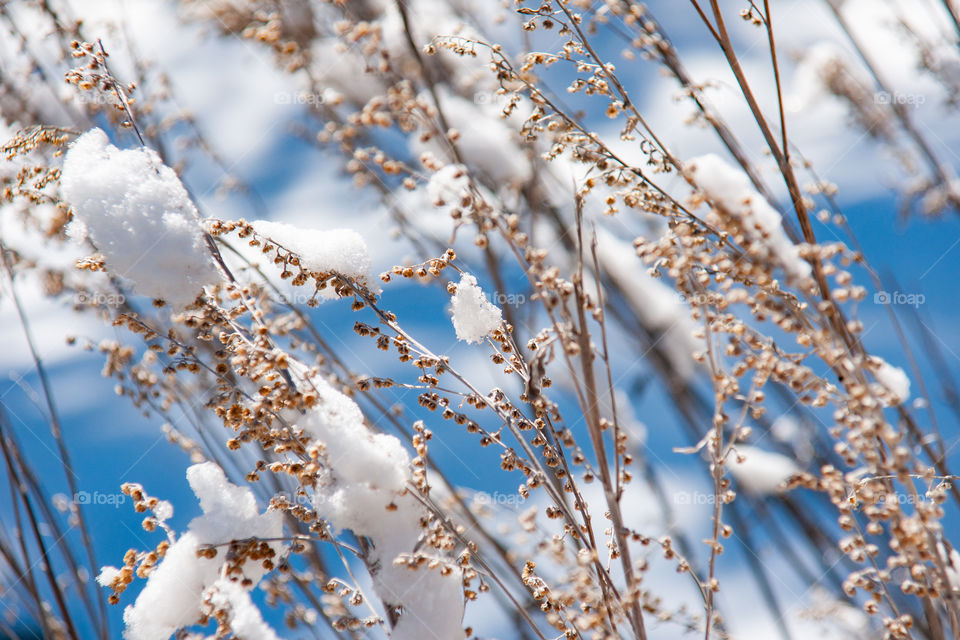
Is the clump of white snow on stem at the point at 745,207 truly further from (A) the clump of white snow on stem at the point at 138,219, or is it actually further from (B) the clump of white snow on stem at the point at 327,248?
(A) the clump of white snow on stem at the point at 138,219

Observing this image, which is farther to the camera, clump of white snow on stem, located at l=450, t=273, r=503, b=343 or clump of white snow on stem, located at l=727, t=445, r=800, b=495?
clump of white snow on stem, located at l=727, t=445, r=800, b=495

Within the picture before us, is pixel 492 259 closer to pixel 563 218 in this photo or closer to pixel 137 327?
pixel 563 218

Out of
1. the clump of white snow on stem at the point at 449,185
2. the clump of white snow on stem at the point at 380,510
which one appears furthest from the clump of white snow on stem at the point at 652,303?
the clump of white snow on stem at the point at 380,510

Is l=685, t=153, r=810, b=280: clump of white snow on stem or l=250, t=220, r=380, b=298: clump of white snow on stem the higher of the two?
l=250, t=220, r=380, b=298: clump of white snow on stem

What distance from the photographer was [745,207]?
904 mm

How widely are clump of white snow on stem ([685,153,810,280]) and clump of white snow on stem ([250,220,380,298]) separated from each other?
50 cm

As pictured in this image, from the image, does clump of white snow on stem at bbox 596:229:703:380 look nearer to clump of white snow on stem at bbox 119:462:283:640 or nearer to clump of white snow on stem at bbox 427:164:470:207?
clump of white snow on stem at bbox 427:164:470:207

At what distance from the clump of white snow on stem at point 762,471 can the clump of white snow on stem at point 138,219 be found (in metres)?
1.68

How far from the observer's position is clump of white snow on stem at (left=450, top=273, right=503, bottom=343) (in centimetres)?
103

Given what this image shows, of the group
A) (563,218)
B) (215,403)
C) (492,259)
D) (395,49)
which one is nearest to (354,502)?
(215,403)

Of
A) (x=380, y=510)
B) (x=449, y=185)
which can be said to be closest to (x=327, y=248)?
(x=449, y=185)

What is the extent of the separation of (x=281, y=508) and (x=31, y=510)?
689mm

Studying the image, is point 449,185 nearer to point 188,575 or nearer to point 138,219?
point 138,219

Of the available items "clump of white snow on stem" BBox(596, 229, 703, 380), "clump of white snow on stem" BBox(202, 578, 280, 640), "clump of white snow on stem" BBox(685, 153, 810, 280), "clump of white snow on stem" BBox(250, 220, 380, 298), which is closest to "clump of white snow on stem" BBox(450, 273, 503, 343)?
"clump of white snow on stem" BBox(250, 220, 380, 298)
